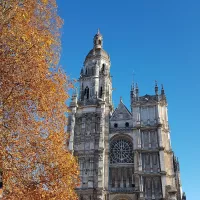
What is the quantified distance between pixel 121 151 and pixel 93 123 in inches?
205

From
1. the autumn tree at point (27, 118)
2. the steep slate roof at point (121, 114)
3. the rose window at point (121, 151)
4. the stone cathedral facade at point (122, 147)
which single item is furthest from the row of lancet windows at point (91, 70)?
the autumn tree at point (27, 118)

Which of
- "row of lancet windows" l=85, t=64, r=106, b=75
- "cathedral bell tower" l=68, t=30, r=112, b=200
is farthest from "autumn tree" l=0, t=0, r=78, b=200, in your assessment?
"row of lancet windows" l=85, t=64, r=106, b=75

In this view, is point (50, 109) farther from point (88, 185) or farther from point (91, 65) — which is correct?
point (91, 65)

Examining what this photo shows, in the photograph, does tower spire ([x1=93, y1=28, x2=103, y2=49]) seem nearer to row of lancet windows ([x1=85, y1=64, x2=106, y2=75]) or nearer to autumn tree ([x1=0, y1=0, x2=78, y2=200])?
row of lancet windows ([x1=85, y1=64, x2=106, y2=75])

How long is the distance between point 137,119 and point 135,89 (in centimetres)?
453

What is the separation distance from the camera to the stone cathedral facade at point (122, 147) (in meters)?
28.6

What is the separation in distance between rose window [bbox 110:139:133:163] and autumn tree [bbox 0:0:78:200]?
69.8 ft

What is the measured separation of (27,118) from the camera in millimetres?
9406

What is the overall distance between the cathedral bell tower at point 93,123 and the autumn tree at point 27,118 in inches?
783

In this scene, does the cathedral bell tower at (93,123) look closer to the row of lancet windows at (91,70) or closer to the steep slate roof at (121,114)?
the row of lancet windows at (91,70)

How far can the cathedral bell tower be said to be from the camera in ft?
96.1

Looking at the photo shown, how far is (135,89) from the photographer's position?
114 ft

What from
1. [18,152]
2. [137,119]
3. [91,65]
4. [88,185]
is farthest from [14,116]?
[91,65]

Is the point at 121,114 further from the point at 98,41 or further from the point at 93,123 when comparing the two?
the point at 98,41
